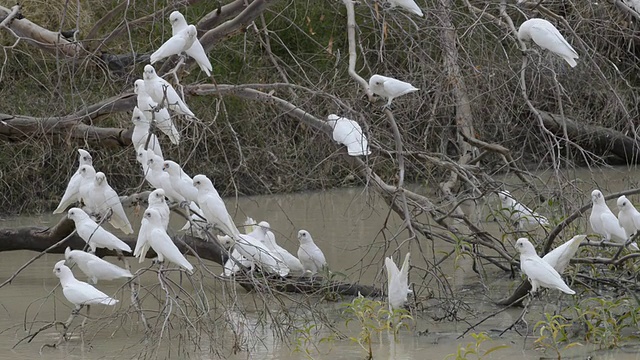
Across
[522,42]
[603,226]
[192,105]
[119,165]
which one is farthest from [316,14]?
[603,226]

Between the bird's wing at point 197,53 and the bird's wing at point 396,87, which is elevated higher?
the bird's wing at point 197,53

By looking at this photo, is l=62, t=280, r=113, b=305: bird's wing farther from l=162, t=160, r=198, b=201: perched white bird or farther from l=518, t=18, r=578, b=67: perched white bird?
l=518, t=18, r=578, b=67: perched white bird

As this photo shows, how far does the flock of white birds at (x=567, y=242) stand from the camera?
511 cm

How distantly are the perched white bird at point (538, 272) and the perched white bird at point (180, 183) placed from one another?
1777 mm

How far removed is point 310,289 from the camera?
6.55 meters

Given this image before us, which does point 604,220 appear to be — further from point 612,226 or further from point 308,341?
point 308,341

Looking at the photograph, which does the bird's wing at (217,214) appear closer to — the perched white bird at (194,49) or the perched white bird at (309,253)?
the perched white bird at (194,49)

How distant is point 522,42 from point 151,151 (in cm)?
236

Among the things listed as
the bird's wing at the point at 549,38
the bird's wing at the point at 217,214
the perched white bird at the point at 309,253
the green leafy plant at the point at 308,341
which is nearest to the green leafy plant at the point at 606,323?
the green leafy plant at the point at 308,341

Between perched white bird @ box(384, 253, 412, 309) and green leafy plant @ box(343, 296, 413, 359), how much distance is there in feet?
0.19

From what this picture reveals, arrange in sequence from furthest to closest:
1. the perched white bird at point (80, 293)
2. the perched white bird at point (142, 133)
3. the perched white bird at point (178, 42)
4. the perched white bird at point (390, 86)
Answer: the perched white bird at point (390, 86), the perched white bird at point (142, 133), the perched white bird at point (178, 42), the perched white bird at point (80, 293)

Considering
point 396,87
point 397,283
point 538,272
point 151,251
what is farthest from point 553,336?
point 151,251

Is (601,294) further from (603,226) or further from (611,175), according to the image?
(611,175)

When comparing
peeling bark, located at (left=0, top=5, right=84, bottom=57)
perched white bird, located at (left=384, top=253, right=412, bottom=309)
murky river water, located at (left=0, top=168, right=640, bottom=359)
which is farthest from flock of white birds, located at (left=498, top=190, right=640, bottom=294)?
peeling bark, located at (left=0, top=5, right=84, bottom=57)
